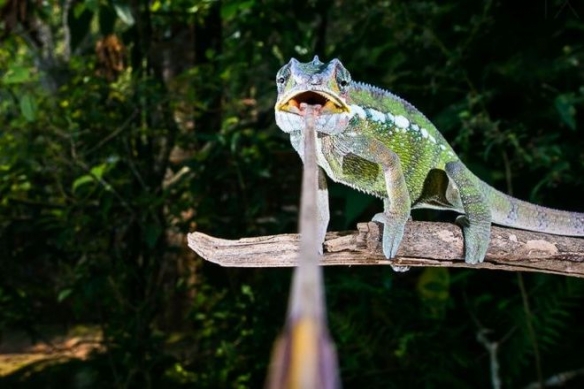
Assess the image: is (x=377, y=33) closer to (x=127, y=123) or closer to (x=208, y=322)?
(x=127, y=123)

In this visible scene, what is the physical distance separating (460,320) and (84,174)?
67.7 inches

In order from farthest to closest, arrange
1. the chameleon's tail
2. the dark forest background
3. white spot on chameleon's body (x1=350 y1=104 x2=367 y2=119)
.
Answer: the dark forest background
the chameleon's tail
white spot on chameleon's body (x1=350 y1=104 x2=367 y2=119)

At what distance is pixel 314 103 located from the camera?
0.90 metres

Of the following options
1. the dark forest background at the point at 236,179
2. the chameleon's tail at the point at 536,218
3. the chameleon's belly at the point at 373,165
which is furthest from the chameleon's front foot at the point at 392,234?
the dark forest background at the point at 236,179

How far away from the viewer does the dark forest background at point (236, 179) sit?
245 cm

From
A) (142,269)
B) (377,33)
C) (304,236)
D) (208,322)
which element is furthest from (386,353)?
(304,236)

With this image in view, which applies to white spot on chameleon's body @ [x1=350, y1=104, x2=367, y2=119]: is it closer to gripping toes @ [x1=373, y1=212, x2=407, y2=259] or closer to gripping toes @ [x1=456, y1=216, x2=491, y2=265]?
gripping toes @ [x1=373, y1=212, x2=407, y2=259]

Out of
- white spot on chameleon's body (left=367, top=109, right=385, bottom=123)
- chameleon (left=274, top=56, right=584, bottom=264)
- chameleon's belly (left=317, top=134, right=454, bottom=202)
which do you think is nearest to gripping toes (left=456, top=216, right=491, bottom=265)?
chameleon (left=274, top=56, right=584, bottom=264)

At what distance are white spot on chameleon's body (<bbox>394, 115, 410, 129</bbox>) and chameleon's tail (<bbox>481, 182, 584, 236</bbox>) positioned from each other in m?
0.26

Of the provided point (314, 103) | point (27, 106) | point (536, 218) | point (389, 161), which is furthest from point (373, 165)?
point (27, 106)

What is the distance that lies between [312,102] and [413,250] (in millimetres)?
335

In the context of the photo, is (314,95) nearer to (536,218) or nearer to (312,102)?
(312,102)

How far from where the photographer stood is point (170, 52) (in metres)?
3.11

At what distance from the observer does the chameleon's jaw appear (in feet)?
2.78
